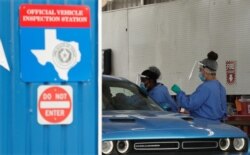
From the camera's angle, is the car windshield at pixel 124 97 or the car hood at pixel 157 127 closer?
the car hood at pixel 157 127

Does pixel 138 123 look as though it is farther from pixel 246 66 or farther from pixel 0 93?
pixel 246 66

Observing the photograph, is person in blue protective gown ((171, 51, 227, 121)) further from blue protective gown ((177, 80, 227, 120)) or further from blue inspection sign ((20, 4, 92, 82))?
blue inspection sign ((20, 4, 92, 82))

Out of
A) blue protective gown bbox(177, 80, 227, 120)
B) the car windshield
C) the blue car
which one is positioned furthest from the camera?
blue protective gown bbox(177, 80, 227, 120)

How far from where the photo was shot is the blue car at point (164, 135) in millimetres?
5609

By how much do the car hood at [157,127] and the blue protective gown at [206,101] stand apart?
0.78 meters

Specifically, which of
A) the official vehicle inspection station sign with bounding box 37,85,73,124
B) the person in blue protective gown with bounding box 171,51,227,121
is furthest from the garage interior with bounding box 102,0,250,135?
the official vehicle inspection station sign with bounding box 37,85,73,124

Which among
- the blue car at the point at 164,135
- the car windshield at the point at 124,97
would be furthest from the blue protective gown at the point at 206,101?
the blue car at the point at 164,135

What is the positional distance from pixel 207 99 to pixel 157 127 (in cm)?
169

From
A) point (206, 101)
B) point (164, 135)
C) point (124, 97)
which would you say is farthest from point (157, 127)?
point (206, 101)

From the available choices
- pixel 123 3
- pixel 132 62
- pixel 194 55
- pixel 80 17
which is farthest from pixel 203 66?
pixel 123 3

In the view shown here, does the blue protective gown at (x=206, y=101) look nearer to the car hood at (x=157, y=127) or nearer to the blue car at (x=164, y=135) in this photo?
the blue car at (x=164, y=135)

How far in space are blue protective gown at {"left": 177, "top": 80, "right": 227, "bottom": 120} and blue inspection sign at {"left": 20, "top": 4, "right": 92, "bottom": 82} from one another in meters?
3.57

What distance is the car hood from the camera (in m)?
5.63

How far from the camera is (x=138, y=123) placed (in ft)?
19.6
